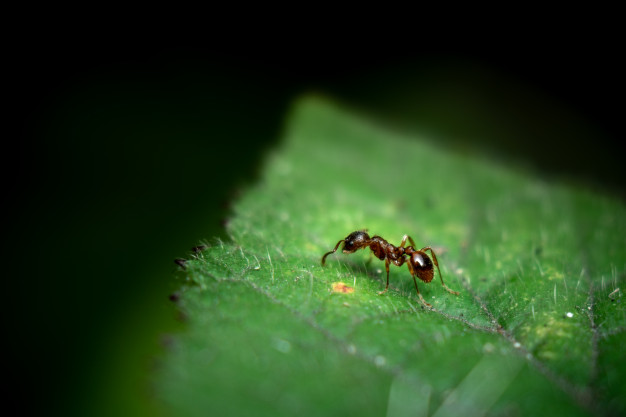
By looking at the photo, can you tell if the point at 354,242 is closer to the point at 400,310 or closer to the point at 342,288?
the point at 342,288

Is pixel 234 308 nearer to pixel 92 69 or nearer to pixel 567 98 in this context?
pixel 92 69

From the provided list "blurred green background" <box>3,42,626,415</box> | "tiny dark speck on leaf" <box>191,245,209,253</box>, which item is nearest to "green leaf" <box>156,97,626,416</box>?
"tiny dark speck on leaf" <box>191,245,209,253</box>

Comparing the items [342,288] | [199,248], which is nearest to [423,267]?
[342,288]

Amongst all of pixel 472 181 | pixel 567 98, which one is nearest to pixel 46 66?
pixel 472 181

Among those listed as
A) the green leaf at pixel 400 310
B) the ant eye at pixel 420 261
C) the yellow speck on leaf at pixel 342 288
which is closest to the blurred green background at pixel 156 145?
the green leaf at pixel 400 310

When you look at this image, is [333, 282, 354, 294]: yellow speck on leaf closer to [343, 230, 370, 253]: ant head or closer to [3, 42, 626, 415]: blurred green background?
[343, 230, 370, 253]: ant head

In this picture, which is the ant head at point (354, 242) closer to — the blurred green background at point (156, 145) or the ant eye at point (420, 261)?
the ant eye at point (420, 261)
